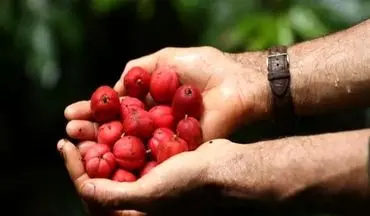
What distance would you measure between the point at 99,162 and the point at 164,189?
10.2 inches

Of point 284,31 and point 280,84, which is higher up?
point 284,31

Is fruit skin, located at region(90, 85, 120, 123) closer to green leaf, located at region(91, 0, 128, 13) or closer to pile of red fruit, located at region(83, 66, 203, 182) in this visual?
pile of red fruit, located at region(83, 66, 203, 182)

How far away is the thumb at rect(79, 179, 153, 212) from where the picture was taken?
291 centimetres

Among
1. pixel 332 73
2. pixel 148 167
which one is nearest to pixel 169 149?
pixel 148 167

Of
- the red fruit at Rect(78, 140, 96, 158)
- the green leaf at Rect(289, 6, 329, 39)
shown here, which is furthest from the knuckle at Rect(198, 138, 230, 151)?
the green leaf at Rect(289, 6, 329, 39)

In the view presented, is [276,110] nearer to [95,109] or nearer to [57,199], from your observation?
[95,109]

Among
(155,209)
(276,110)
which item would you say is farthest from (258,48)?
(155,209)

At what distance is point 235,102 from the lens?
3365mm

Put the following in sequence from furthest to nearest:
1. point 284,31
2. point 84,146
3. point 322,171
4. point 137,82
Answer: point 284,31
point 137,82
point 84,146
point 322,171

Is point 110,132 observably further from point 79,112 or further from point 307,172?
point 307,172

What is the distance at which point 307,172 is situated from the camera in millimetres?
2879

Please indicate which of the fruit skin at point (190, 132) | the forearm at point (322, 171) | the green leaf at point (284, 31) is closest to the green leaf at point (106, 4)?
the green leaf at point (284, 31)

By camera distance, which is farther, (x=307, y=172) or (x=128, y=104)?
(x=128, y=104)

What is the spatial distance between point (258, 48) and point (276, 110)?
314 millimetres
